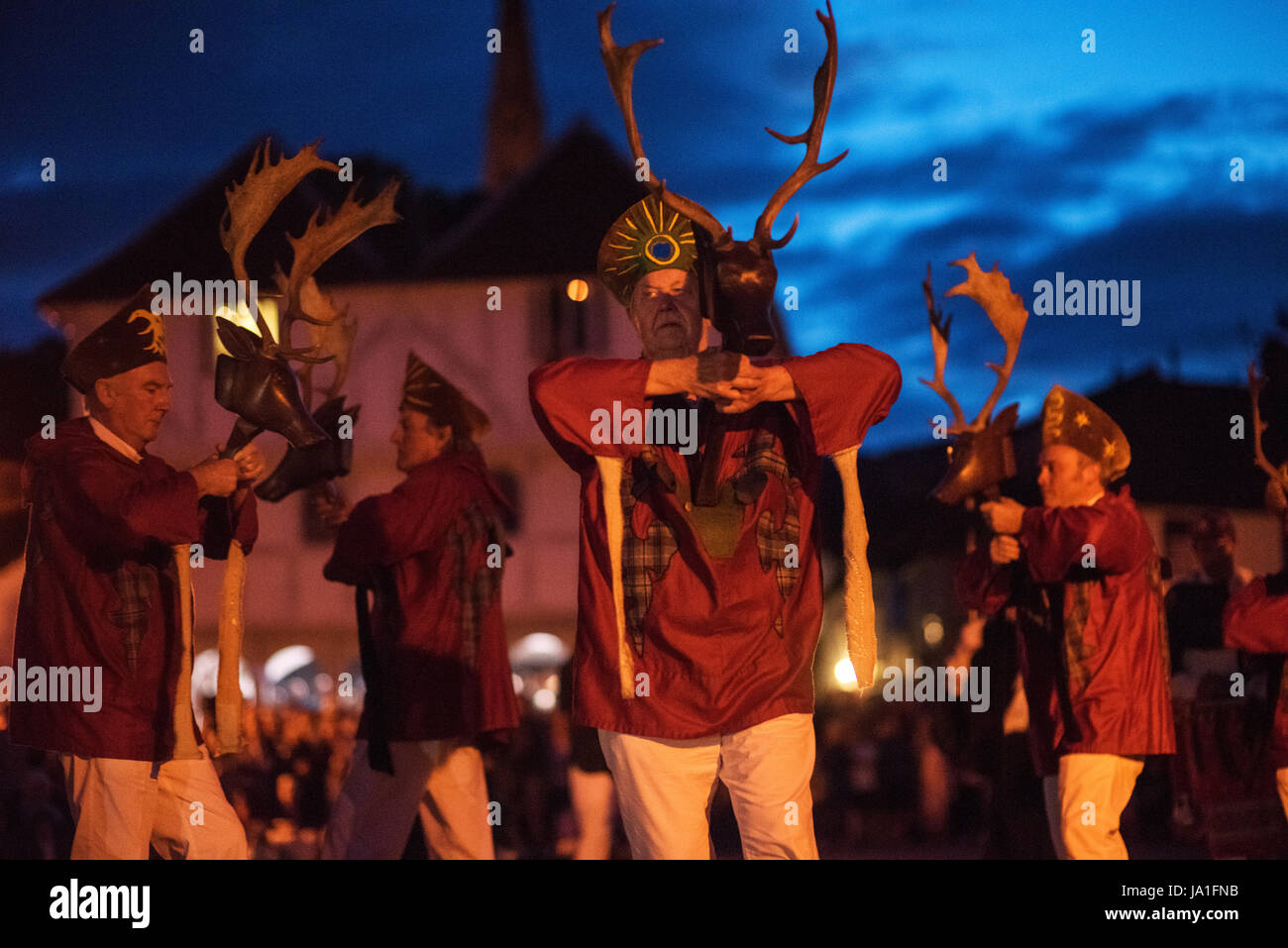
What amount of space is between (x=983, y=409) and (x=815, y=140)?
1.69m

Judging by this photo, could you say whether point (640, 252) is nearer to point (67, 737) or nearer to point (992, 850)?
point (67, 737)

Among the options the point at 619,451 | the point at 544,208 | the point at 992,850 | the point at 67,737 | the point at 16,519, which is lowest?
the point at 992,850

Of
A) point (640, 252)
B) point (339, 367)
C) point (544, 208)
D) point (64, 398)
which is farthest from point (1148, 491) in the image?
point (640, 252)

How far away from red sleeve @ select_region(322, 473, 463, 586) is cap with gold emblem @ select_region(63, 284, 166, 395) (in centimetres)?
124

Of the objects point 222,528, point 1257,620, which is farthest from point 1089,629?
point 222,528

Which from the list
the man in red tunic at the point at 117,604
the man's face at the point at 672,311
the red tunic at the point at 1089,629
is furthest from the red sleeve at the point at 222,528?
the red tunic at the point at 1089,629

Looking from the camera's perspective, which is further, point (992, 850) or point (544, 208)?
point (544, 208)

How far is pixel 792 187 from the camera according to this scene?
15.2 ft

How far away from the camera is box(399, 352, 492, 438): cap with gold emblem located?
687 cm

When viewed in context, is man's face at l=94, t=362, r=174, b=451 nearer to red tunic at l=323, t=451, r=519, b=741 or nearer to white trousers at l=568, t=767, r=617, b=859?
red tunic at l=323, t=451, r=519, b=741

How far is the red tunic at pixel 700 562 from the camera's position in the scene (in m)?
4.61

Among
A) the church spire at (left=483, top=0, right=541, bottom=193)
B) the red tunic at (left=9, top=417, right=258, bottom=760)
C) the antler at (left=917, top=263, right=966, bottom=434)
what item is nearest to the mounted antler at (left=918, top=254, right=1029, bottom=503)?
the antler at (left=917, top=263, right=966, bottom=434)

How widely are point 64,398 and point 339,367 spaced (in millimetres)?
18760
